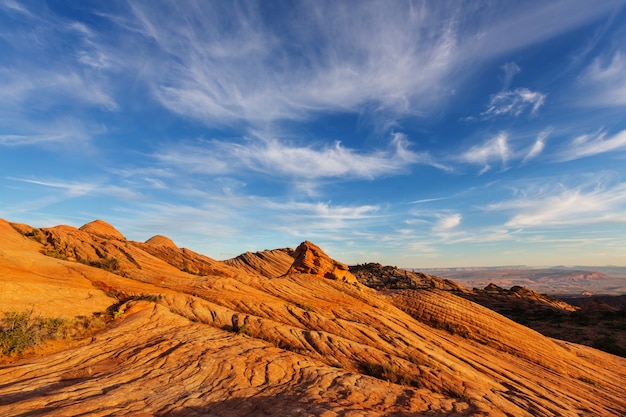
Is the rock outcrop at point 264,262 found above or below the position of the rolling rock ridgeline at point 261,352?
above

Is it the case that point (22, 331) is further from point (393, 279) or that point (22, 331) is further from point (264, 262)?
point (393, 279)

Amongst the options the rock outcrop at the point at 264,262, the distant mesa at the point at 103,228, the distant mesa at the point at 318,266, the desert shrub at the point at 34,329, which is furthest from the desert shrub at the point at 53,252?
the rock outcrop at the point at 264,262

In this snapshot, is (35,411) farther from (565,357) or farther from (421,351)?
(565,357)

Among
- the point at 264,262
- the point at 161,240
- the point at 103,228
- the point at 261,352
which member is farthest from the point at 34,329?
the point at 161,240

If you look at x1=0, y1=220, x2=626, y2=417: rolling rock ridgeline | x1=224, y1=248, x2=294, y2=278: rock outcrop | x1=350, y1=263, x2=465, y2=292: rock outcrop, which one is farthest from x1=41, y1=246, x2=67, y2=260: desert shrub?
x1=350, y1=263, x2=465, y2=292: rock outcrop

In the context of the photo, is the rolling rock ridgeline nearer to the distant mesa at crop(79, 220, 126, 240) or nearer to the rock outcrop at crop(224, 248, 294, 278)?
the distant mesa at crop(79, 220, 126, 240)

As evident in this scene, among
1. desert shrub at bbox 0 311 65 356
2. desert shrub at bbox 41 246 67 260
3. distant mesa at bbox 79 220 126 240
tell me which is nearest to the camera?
desert shrub at bbox 0 311 65 356

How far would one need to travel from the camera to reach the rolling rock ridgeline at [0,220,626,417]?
8992mm

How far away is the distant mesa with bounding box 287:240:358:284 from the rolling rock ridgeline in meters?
0.81

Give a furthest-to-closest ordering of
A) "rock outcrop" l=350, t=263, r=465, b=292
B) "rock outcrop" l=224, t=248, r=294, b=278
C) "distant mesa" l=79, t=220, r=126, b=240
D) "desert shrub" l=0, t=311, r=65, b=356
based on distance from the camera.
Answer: "rock outcrop" l=350, t=263, r=465, b=292
"rock outcrop" l=224, t=248, r=294, b=278
"distant mesa" l=79, t=220, r=126, b=240
"desert shrub" l=0, t=311, r=65, b=356

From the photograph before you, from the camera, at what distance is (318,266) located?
29.7 metres

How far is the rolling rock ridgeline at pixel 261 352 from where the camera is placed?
29.5 feet

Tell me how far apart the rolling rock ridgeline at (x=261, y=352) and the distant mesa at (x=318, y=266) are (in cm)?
81

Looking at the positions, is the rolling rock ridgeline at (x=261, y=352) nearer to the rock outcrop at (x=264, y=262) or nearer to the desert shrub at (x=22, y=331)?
the desert shrub at (x=22, y=331)
